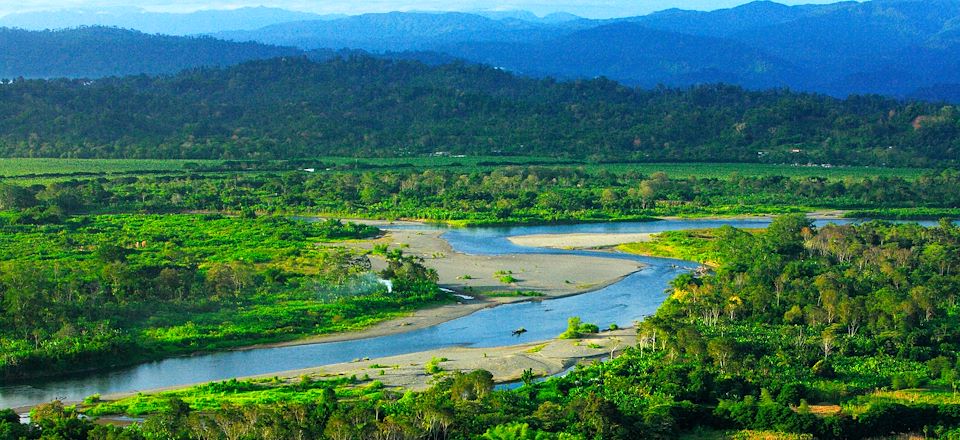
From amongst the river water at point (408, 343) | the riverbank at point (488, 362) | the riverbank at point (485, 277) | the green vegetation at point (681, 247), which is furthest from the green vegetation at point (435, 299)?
the river water at point (408, 343)

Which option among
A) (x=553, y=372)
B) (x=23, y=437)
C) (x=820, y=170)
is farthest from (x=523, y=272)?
(x=820, y=170)

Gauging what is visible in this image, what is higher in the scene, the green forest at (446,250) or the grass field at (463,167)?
Result: the green forest at (446,250)

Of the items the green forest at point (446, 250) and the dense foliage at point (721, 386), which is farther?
the green forest at point (446, 250)

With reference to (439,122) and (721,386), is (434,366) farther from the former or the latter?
(439,122)

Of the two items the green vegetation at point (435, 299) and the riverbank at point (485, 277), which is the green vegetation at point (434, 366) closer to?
the green vegetation at point (435, 299)

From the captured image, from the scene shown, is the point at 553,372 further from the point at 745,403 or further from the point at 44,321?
A: the point at 44,321

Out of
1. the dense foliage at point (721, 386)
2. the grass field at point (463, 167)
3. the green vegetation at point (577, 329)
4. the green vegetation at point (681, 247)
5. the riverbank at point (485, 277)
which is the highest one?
the dense foliage at point (721, 386)

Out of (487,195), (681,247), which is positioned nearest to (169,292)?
(681,247)
